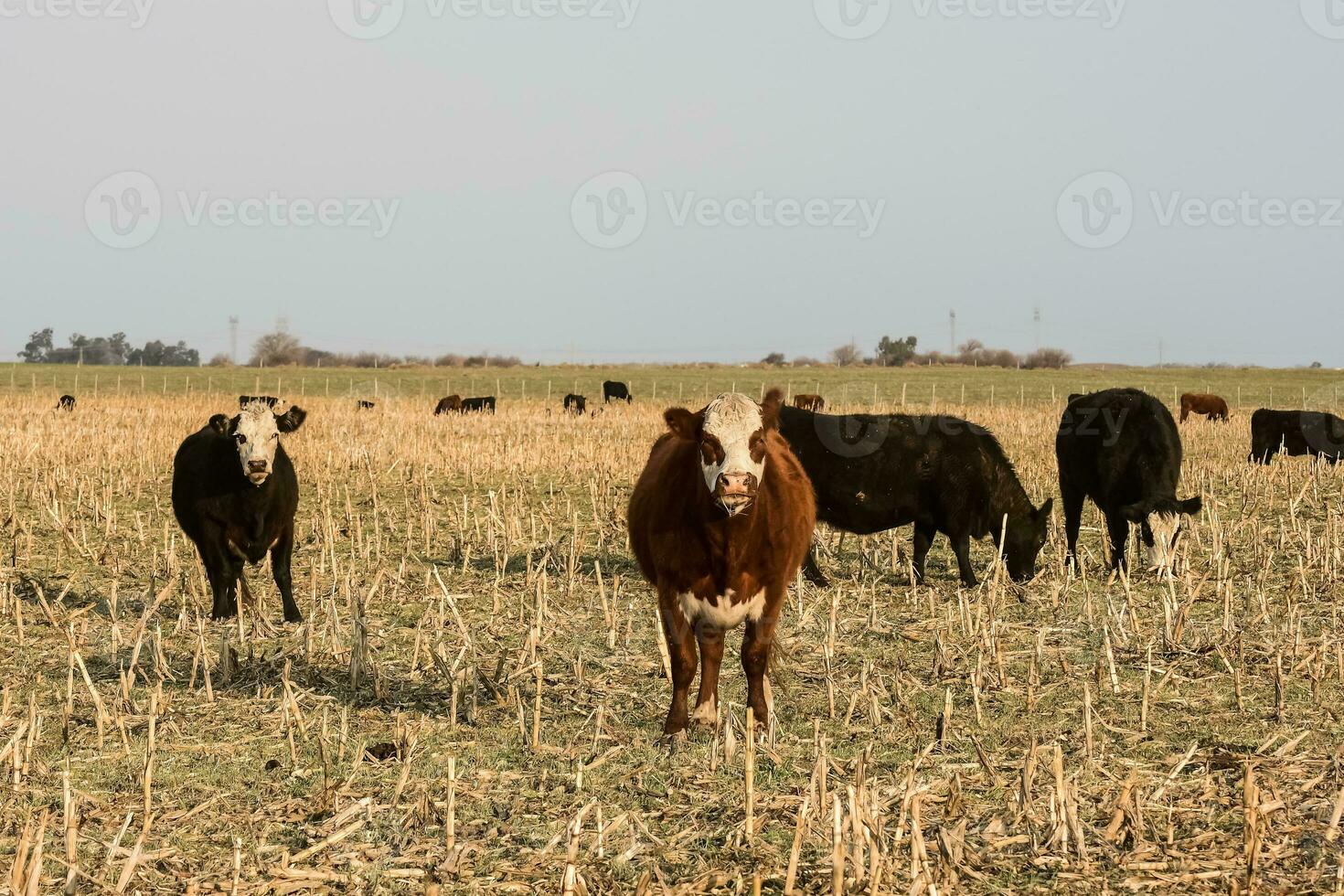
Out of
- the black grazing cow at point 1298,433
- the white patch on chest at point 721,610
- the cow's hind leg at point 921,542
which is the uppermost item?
the black grazing cow at point 1298,433

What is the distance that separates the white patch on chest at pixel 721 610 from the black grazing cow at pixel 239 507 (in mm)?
4200

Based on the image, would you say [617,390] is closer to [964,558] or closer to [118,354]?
[964,558]

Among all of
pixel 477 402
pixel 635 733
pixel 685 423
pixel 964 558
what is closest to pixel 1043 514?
pixel 964 558

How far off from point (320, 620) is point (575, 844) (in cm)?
535

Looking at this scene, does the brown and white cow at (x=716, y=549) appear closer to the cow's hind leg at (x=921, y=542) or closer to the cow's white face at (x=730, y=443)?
the cow's white face at (x=730, y=443)

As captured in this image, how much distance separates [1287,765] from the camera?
5.93 m

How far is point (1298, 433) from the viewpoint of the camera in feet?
76.1

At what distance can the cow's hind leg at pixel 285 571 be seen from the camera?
9633 mm

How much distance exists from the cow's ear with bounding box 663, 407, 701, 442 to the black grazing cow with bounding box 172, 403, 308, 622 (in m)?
4.28

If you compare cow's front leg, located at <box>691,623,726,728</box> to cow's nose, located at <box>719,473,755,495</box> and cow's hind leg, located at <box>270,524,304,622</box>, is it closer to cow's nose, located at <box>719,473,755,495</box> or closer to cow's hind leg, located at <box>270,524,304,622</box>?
cow's nose, located at <box>719,473,755,495</box>

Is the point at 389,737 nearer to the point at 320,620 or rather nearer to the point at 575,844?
the point at 575,844

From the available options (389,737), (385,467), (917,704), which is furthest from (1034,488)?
(389,737)

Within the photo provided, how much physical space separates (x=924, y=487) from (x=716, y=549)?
5782 millimetres

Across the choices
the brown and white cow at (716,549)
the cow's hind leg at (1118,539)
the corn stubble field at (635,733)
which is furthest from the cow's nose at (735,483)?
the cow's hind leg at (1118,539)
